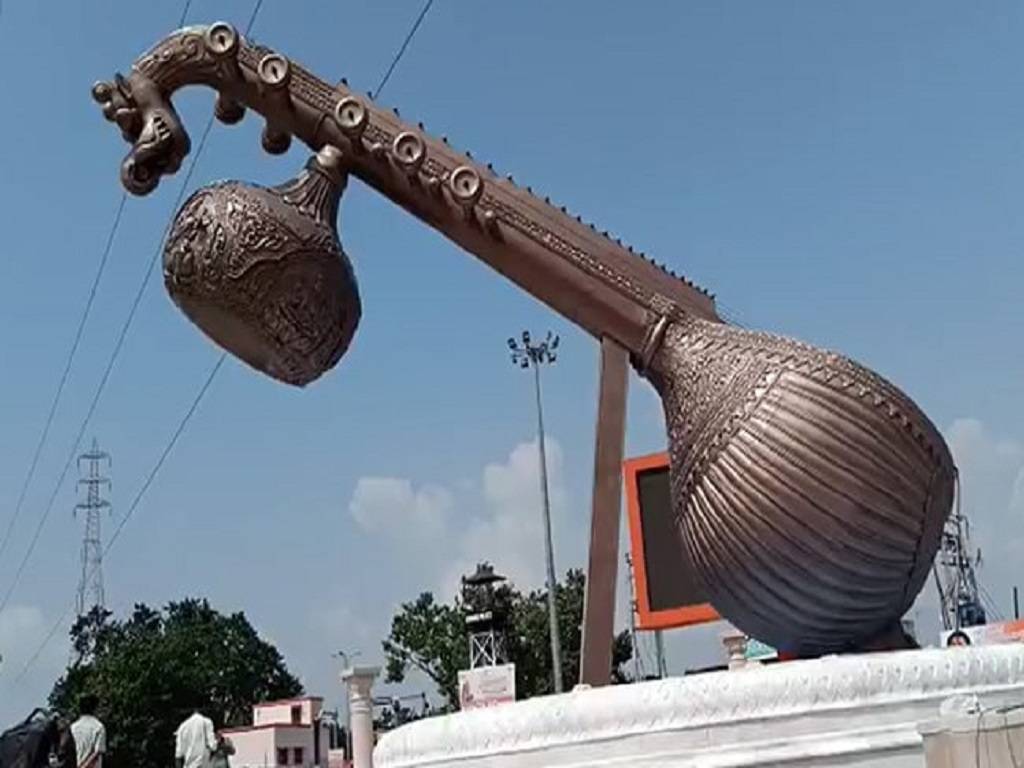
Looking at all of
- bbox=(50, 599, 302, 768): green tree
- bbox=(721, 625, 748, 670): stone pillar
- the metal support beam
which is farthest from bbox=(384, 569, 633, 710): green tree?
the metal support beam

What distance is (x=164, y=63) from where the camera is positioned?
23.4ft

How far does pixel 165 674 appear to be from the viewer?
5022 centimetres

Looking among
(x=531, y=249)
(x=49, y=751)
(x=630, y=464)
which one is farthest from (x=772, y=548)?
(x=630, y=464)

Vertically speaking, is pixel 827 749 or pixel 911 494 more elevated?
pixel 911 494

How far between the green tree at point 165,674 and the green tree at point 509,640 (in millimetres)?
6648

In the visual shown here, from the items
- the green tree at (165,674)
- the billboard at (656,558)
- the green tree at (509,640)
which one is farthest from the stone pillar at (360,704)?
the green tree at (165,674)

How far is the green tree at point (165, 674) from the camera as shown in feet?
151

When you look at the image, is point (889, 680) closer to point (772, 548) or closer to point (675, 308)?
point (772, 548)

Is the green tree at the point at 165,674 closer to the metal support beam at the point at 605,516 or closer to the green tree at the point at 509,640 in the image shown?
the green tree at the point at 509,640

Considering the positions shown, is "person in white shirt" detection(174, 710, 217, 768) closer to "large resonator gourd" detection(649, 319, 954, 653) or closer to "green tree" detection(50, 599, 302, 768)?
"large resonator gourd" detection(649, 319, 954, 653)

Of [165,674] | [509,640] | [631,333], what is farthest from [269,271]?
[165,674]

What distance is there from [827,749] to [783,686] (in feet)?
0.87

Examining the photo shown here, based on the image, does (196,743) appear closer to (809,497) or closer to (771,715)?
(809,497)

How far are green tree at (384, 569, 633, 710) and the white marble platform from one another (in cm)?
2518
